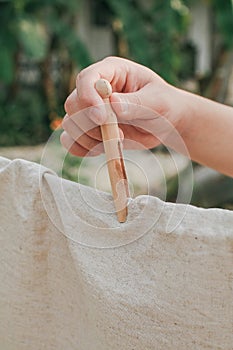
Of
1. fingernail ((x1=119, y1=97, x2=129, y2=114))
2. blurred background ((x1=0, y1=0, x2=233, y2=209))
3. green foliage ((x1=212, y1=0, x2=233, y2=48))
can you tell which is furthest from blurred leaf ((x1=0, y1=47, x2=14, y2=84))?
fingernail ((x1=119, y1=97, x2=129, y2=114))

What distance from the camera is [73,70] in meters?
10.3

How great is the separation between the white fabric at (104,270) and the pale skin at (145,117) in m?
0.09

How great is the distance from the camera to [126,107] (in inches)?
39.1

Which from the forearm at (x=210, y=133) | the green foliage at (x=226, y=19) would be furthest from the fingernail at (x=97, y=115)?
the green foliage at (x=226, y=19)

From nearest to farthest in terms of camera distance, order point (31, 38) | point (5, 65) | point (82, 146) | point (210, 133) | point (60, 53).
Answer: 1. point (82, 146)
2. point (210, 133)
3. point (31, 38)
4. point (5, 65)
5. point (60, 53)

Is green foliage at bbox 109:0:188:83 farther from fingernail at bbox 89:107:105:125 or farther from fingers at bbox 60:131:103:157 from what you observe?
fingernail at bbox 89:107:105:125

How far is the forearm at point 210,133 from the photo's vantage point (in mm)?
1248

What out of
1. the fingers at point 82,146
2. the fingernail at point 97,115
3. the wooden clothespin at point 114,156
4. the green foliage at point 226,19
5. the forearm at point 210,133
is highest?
the fingernail at point 97,115

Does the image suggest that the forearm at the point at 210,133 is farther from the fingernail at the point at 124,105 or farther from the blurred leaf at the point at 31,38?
the blurred leaf at the point at 31,38

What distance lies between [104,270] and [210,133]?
1.33 feet

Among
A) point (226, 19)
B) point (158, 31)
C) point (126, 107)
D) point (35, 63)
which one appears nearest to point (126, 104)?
point (126, 107)

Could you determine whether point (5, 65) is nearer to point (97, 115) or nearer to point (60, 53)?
point (60, 53)

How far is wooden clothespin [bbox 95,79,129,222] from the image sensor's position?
0.92 m

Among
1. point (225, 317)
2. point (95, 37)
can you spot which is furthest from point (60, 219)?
point (95, 37)
